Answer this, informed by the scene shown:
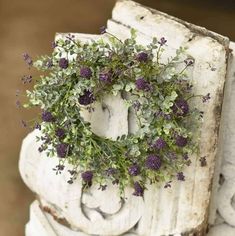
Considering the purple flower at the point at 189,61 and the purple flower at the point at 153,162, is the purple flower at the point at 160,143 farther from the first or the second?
the purple flower at the point at 189,61

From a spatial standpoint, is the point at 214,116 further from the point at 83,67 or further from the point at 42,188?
the point at 42,188

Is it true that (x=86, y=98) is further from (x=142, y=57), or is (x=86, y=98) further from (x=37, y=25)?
(x=37, y=25)

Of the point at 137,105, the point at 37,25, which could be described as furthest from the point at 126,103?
the point at 37,25

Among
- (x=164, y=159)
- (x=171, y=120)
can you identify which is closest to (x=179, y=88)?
(x=171, y=120)

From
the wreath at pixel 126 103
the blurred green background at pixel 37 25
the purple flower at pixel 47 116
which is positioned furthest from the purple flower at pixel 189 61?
the blurred green background at pixel 37 25

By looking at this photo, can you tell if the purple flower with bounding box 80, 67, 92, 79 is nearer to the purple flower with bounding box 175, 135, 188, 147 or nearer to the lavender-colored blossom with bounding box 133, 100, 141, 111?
the lavender-colored blossom with bounding box 133, 100, 141, 111

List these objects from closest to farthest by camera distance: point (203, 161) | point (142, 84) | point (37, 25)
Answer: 1. point (142, 84)
2. point (203, 161)
3. point (37, 25)
